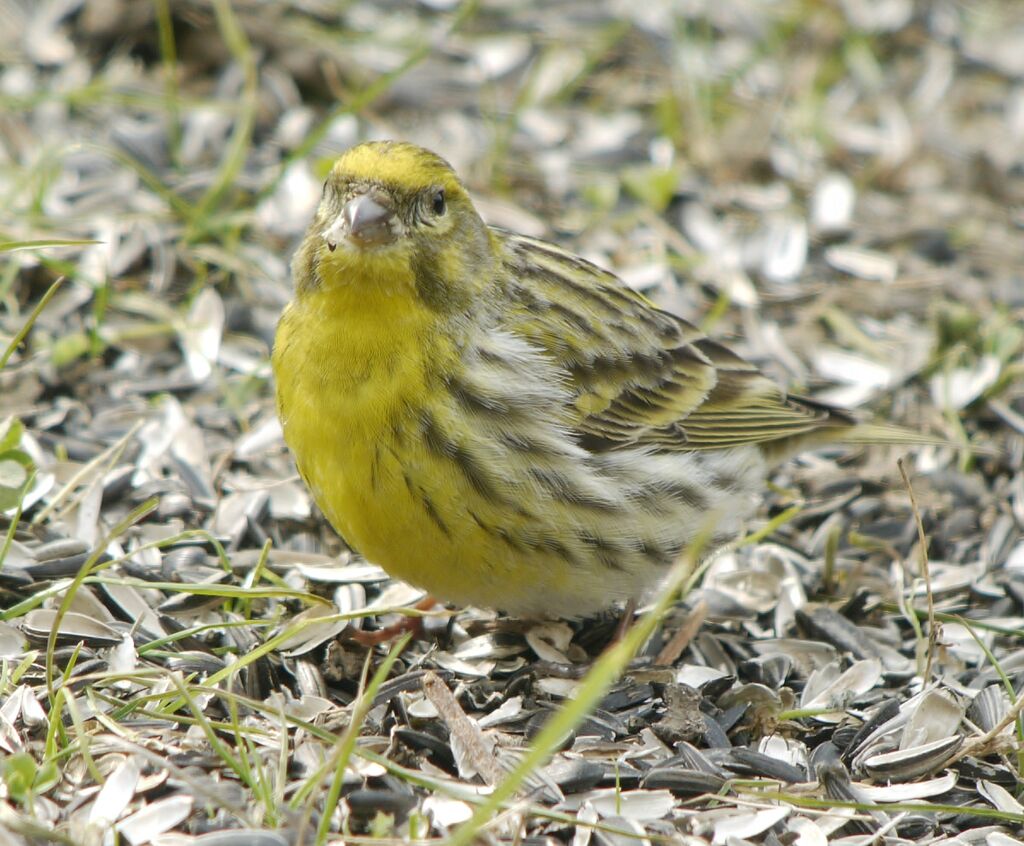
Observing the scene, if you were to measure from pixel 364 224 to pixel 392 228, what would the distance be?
0.11 meters

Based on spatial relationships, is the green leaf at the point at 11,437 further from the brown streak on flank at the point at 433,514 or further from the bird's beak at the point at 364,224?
the brown streak on flank at the point at 433,514

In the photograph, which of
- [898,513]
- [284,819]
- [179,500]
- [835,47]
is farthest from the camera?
[835,47]

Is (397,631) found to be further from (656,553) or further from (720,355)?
(720,355)

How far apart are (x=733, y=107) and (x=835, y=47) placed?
0.99 meters

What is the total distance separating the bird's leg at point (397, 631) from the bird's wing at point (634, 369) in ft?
2.34

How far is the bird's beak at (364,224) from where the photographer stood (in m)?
3.78

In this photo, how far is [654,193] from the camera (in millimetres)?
6531

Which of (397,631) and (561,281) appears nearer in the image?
(397,631)

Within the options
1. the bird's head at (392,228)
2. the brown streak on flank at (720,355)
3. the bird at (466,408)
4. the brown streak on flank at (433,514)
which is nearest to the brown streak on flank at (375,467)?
the bird at (466,408)

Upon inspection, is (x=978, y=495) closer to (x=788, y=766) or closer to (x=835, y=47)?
(x=788, y=766)

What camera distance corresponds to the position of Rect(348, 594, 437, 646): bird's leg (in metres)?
4.32

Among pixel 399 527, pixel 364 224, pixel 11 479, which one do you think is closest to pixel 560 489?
pixel 399 527

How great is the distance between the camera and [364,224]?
149 inches

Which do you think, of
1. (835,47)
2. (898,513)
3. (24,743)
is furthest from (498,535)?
(835,47)
